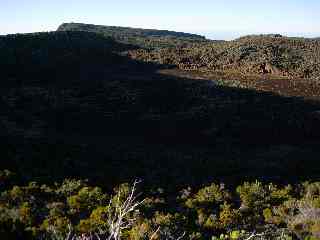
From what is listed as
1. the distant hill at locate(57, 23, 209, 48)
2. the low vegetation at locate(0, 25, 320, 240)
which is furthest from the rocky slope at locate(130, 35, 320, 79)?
the distant hill at locate(57, 23, 209, 48)

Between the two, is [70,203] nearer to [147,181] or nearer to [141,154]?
[147,181]

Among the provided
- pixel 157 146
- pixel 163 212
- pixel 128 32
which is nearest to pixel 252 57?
pixel 157 146

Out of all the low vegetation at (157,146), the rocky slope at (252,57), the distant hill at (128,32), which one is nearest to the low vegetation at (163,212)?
the low vegetation at (157,146)

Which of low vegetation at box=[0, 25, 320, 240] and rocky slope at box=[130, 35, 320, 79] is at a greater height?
rocky slope at box=[130, 35, 320, 79]

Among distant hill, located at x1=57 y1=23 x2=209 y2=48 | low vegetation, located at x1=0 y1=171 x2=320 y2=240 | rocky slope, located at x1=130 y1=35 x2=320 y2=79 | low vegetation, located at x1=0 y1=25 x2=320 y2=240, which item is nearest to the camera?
low vegetation, located at x1=0 y1=171 x2=320 y2=240

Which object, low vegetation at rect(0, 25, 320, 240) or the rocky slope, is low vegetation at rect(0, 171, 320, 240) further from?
the rocky slope

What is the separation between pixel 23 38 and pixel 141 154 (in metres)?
40.3

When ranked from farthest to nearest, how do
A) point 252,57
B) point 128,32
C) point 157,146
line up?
point 128,32, point 252,57, point 157,146

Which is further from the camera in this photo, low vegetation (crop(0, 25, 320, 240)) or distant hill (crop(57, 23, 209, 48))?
distant hill (crop(57, 23, 209, 48))

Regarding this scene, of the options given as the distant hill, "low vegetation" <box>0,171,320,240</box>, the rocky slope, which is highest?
the distant hill

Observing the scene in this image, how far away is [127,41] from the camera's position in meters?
70.4

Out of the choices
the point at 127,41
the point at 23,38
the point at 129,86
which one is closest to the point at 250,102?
the point at 129,86

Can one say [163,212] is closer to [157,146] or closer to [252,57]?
[157,146]

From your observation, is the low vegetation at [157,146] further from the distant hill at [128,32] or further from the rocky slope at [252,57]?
the distant hill at [128,32]
